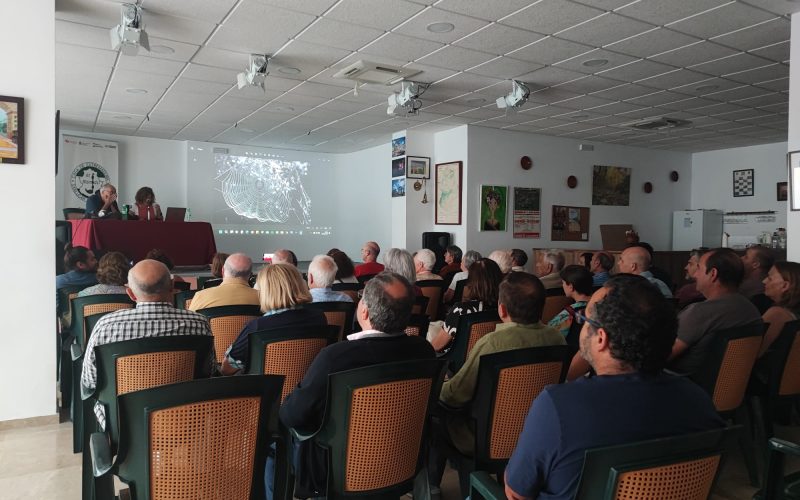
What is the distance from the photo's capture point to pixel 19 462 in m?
3.03

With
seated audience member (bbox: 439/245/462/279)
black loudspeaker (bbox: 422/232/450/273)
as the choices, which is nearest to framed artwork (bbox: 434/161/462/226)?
black loudspeaker (bbox: 422/232/450/273)

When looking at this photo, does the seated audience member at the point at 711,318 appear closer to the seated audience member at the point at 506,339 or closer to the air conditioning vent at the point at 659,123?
the seated audience member at the point at 506,339

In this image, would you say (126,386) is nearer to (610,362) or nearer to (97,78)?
(610,362)

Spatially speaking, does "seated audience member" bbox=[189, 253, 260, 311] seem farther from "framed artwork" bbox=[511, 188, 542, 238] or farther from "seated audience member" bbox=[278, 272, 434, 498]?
"framed artwork" bbox=[511, 188, 542, 238]

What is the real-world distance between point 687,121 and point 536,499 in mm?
8941

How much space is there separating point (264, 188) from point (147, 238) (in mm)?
4675

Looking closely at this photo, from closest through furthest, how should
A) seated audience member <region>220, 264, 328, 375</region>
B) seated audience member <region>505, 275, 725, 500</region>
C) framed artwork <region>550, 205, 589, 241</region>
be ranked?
seated audience member <region>505, 275, 725, 500</region>, seated audience member <region>220, 264, 328, 375</region>, framed artwork <region>550, 205, 589, 241</region>

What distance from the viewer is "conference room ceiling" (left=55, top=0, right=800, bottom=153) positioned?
4.57m

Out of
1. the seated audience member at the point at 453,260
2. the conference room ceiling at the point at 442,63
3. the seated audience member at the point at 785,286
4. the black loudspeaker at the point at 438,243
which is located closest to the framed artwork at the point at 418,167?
the conference room ceiling at the point at 442,63

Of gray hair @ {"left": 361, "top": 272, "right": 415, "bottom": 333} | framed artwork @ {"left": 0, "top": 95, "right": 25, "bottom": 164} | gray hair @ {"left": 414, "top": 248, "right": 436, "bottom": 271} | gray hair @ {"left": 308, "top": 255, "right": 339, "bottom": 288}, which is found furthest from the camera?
gray hair @ {"left": 414, "top": 248, "right": 436, "bottom": 271}

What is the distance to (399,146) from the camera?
32.8ft

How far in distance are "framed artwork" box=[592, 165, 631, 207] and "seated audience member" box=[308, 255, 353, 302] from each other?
821 cm

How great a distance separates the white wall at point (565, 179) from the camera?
9.45 metres

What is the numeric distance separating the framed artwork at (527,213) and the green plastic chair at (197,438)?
340 inches
